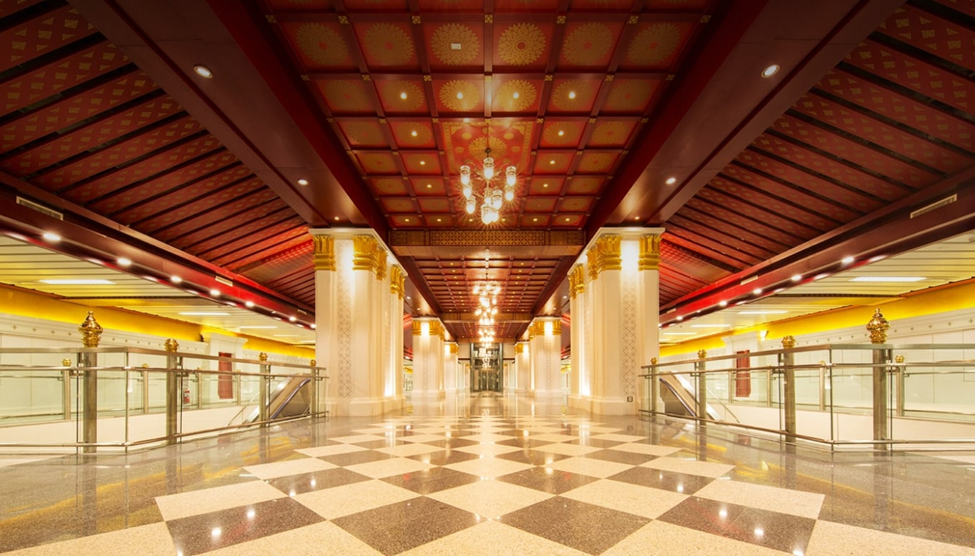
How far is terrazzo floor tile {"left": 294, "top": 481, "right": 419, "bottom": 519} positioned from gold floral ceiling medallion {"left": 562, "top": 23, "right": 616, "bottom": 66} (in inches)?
179

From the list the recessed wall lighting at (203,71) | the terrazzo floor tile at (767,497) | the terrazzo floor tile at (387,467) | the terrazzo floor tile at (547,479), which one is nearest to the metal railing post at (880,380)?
the terrazzo floor tile at (767,497)

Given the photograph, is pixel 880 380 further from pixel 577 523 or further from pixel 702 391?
pixel 577 523

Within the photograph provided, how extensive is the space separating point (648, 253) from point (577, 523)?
26.0ft

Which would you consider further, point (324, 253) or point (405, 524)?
point (324, 253)

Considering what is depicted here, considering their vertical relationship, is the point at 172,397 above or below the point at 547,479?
above

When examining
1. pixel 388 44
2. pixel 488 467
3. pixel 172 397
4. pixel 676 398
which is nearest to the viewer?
pixel 488 467

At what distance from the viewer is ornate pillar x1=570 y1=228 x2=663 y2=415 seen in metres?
8.73

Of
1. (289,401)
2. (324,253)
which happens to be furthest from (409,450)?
(324,253)

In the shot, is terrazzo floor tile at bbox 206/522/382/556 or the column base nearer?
terrazzo floor tile at bbox 206/522/382/556

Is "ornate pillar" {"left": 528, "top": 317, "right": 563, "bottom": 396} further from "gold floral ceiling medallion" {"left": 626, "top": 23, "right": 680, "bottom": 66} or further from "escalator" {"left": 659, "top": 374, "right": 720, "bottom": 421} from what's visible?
"gold floral ceiling medallion" {"left": 626, "top": 23, "right": 680, "bottom": 66}

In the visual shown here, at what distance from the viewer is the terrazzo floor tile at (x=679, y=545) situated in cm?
161

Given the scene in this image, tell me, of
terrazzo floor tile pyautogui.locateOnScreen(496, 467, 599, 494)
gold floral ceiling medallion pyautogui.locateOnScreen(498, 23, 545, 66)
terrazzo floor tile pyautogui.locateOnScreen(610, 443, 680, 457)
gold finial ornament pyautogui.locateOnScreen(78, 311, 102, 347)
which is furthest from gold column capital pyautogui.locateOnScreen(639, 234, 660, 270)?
gold finial ornament pyautogui.locateOnScreen(78, 311, 102, 347)

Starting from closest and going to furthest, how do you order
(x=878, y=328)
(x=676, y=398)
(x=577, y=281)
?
(x=878, y=328)
(x=676, y=398)
(x=577, y=281)

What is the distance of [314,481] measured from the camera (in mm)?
2752
